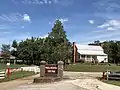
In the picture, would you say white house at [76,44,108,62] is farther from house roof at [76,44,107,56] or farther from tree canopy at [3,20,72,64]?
tree canopy at [3,20,72,64]

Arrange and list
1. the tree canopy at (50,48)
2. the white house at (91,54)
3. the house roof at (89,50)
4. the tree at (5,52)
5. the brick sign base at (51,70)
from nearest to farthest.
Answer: the brick sign base at (51,70), the tree canopy at (50,48), the white house at (91,54), the house roof at (89,50), the tree at (5,52)

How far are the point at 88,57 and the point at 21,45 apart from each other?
25.1m

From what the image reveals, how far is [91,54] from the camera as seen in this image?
9662cm

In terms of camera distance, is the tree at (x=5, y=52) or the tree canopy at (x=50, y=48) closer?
the tree canopy at (x=50, y=48)

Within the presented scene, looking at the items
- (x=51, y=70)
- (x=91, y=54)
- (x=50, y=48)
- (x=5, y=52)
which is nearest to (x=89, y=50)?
(x=91, y=54)

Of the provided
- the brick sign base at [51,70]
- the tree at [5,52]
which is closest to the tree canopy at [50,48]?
the tree at [5,52]

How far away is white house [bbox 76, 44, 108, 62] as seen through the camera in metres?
95.1

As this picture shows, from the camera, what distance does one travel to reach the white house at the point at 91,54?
95.1 metres

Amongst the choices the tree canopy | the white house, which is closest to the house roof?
the white house

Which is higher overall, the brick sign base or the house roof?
the house roof

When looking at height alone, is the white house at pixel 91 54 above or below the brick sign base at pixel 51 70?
above

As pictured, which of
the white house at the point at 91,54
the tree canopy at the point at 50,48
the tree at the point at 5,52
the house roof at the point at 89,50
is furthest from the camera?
the tree at the point at 5,52

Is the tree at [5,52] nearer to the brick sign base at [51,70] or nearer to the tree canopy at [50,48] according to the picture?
the tree canopy at [50,48]

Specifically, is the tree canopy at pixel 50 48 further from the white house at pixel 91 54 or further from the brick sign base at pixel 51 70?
the brick sign base at pixel 51 70
